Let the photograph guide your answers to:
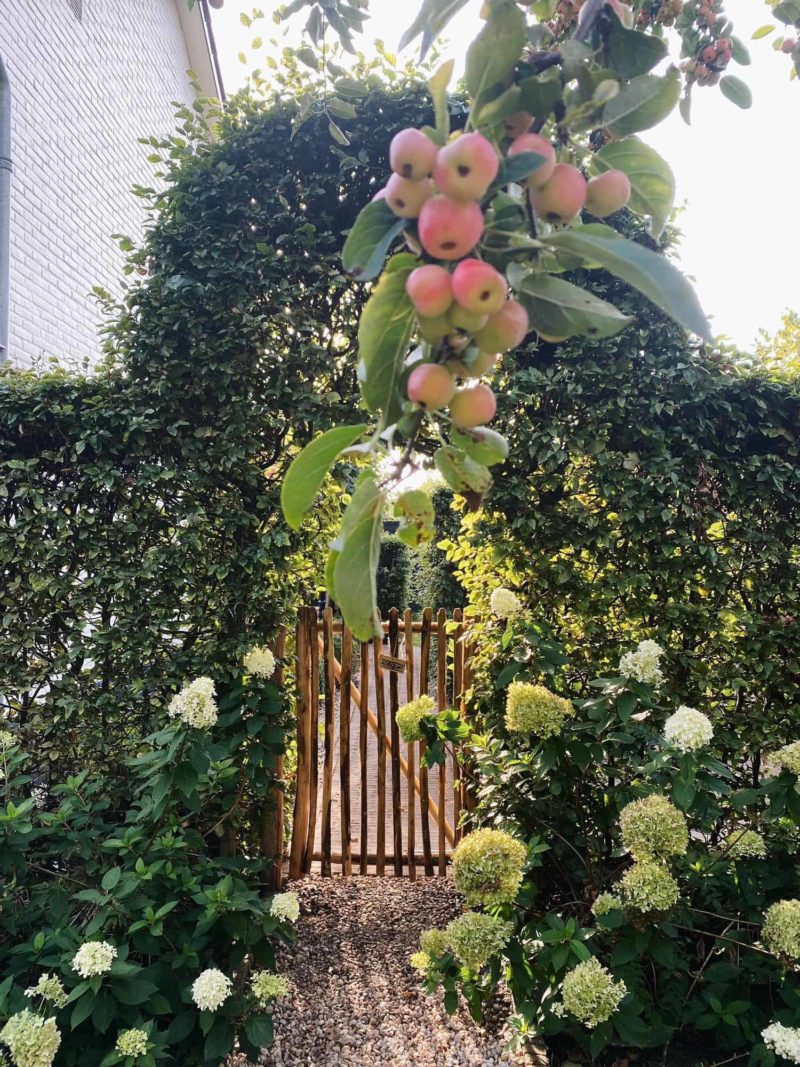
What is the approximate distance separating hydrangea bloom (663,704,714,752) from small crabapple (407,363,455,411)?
180cm

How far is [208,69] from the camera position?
29.3 feet

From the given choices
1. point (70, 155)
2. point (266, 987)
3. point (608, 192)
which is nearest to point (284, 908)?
point (266, 987)

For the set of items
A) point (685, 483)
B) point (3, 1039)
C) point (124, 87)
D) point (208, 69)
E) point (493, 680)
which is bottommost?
point (3, 1039)

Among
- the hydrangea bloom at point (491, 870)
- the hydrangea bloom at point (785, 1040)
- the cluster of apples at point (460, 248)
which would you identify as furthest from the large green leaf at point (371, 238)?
the hydrangea bloom at point (785, 1040)

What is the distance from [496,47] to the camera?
57cm

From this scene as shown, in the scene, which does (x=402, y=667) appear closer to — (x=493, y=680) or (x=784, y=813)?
(x=493, y=680)

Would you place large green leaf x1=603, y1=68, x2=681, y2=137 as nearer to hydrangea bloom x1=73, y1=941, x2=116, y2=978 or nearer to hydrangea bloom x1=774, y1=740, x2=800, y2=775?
hydrangea bloom x1=774, y1=740, x2=800, y2=775

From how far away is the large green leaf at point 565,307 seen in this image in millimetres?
564

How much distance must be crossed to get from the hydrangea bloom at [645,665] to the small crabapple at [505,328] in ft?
6.38

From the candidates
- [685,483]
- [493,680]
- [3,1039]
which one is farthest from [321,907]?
[685,483]

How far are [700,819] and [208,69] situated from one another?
34.8ft

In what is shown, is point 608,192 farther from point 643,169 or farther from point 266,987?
point 266,987

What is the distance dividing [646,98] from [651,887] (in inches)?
75.3

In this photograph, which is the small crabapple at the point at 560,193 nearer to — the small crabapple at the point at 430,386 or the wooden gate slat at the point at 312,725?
the small crabapple at the point at 430,386
